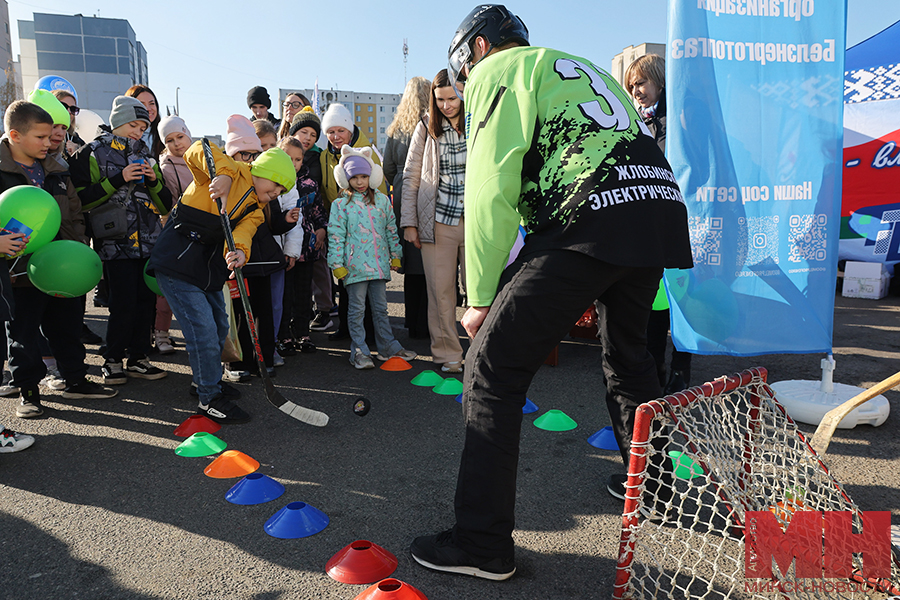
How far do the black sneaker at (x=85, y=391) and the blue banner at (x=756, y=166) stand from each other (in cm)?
388

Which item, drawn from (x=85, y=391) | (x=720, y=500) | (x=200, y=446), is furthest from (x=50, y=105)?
(x=720, y=500)

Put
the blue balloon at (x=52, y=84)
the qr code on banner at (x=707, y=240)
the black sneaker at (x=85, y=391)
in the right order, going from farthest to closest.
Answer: the blue balloon at (x=52, y=84), the black sneaker at (x=85, y=391), the qr code on banner at (x=707, y=240)

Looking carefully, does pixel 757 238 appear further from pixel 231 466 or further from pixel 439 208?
pixel 231 466

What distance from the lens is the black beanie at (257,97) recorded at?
284 inches

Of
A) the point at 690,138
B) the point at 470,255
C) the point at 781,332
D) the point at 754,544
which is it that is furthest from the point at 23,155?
the point at 781,332

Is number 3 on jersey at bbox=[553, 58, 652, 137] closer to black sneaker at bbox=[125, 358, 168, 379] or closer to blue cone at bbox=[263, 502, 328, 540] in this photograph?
blue cone at bbox=[263, 502, 328, 540]

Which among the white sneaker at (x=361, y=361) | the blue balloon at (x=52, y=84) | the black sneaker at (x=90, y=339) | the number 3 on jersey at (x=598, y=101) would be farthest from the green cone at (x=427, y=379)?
the blue balloon at (x=52, y=84)

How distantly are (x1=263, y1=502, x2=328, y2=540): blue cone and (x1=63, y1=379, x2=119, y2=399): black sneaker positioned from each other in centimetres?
239

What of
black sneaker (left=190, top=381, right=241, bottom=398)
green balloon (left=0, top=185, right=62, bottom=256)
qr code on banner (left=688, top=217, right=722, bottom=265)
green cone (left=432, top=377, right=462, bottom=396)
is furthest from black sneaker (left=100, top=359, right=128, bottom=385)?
qr code on banner (left=688, top=217, right=722, bottom=265)

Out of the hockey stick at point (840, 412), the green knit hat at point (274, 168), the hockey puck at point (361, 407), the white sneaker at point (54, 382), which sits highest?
the green knit hat at point (274, 168)

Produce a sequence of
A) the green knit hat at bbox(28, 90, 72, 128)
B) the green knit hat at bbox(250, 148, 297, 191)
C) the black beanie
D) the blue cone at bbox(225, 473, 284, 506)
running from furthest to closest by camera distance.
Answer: the black beanie → the green knit hat at bbox(28, 90, 72, 128) → the green knit hat at bbox(250, 148, 297, 191) → the blue cone at bbox(225, 473, 284, 506)

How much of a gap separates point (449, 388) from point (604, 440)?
1.35m

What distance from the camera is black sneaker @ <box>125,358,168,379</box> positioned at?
4.75 meters

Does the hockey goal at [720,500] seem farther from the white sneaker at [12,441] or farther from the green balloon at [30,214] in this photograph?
the green balloon at [30,214]
